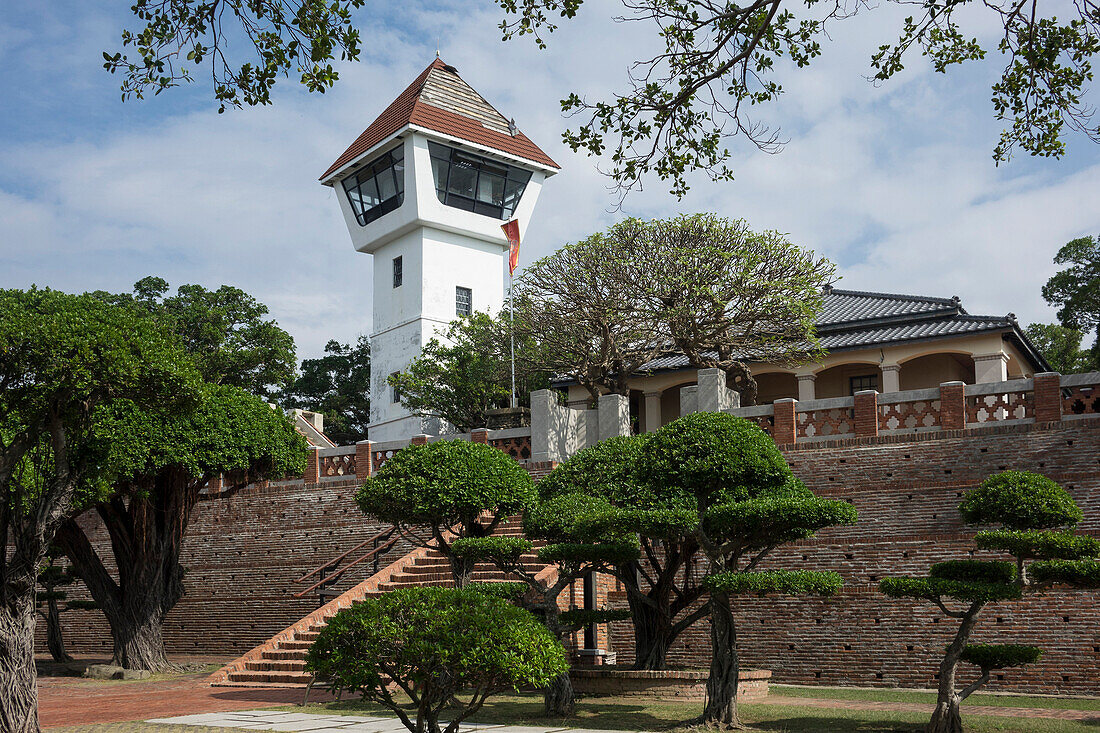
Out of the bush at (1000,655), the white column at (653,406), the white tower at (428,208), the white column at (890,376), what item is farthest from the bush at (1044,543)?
the white tower at (428,208)

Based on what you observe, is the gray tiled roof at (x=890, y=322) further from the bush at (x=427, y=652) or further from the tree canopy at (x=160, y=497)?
the bush at (x=427, y=652)

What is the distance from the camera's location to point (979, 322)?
2423 centimetres

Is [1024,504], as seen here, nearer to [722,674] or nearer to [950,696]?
[950,696]

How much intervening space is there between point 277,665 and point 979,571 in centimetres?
1059

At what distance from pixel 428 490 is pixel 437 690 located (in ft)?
24.6

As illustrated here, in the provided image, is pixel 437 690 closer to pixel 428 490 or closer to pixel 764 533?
pixel 764 533

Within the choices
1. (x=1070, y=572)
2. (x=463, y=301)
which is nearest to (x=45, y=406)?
(x=1070, y=572)

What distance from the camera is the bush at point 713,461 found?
11.9 m

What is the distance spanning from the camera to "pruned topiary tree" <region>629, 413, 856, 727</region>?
10.5 metres

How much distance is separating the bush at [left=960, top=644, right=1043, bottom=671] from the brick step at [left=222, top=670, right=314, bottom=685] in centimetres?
948

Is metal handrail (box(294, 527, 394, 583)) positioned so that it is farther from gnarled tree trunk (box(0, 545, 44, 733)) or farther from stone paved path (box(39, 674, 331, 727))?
gnarled tree trunk (box(0, 545, 44, 733))

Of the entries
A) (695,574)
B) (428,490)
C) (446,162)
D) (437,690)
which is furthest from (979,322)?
(437,690)

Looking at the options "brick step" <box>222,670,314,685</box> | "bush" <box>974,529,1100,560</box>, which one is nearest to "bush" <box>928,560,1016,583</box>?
"bush" <box>974,529,1100,560</box>

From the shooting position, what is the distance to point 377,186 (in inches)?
1396
